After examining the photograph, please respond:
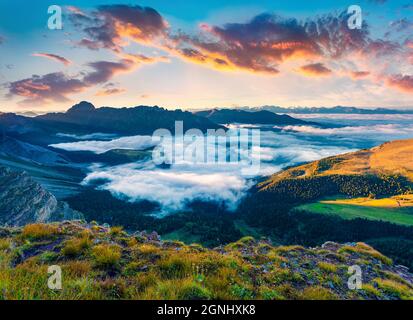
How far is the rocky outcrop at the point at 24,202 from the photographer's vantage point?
451ft

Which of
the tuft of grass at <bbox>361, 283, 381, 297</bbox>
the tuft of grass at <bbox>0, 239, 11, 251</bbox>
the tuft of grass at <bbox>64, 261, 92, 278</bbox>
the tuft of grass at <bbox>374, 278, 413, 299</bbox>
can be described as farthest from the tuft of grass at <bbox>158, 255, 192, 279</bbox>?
the tuft of grass at <bbox>374, 278, 413, 299</bbox>

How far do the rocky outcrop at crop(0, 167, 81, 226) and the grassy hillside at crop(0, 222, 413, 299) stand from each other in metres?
149

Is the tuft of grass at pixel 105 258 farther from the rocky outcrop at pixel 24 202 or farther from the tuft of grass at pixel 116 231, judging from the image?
the rocky outcrop at pixel 24 202

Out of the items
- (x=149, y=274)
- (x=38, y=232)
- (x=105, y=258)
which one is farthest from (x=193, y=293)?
(x=38, y=232)

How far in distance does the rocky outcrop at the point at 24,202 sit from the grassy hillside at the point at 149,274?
149 metres

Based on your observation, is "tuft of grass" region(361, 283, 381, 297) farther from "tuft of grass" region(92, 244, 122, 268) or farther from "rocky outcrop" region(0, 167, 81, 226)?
"rocky outcrop" region(0, 167, 81, 226)

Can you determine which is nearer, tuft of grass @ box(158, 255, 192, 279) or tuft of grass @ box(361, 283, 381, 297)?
tuft of grass @ box(158, 255, 192, 279)

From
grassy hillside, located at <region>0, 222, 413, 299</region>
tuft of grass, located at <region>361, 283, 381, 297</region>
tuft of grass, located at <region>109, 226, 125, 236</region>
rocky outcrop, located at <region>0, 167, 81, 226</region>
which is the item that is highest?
grassy hillside, located at <region>0, 222, 413, 299</region>

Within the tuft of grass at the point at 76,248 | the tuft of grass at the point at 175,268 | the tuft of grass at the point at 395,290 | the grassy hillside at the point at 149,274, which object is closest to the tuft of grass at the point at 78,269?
the grassy hillside at the point at 149,274

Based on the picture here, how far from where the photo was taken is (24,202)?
147625 mm

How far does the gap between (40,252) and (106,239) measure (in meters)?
3.77

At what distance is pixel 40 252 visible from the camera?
11234 mm

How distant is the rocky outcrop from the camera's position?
451ft
